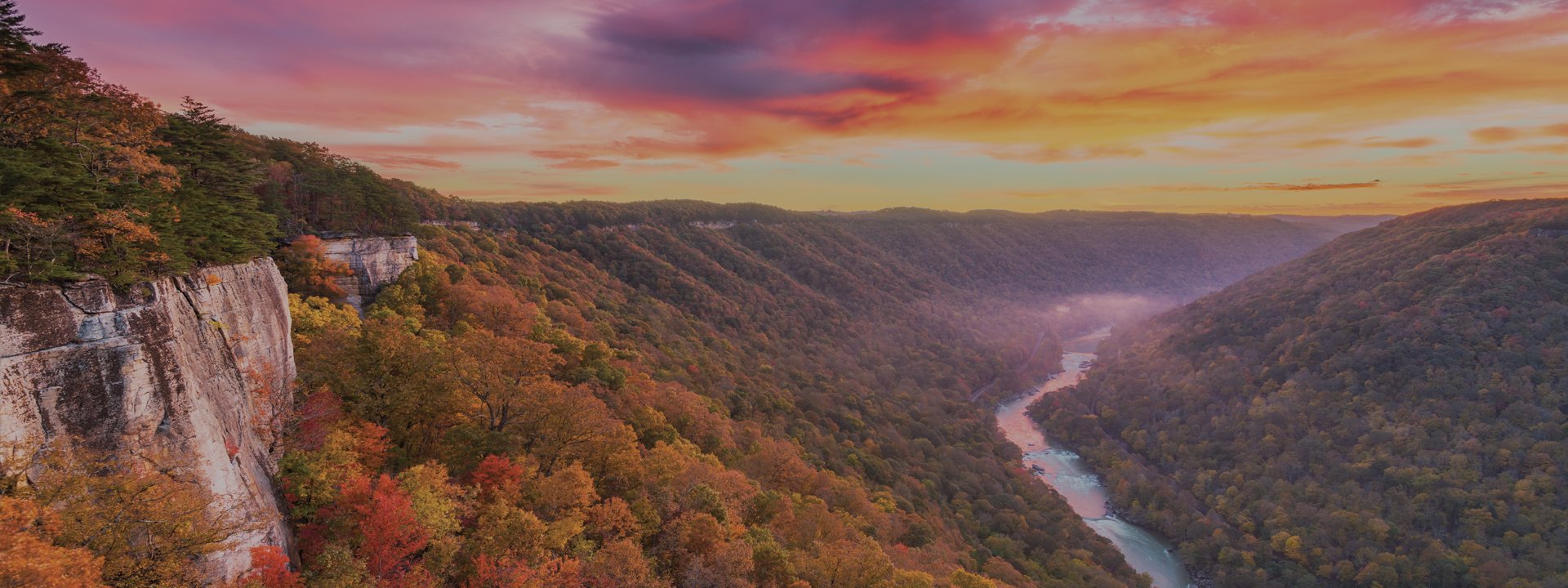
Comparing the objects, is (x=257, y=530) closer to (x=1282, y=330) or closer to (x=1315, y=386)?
(x=1315, y=386)

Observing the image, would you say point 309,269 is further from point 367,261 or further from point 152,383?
point 152,383

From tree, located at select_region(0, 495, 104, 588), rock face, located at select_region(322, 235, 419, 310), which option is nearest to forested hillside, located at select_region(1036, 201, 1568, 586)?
tree, located at select_region(0, 495, 104, 588)

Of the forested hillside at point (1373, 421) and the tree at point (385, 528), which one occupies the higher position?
the tree at point (385, 528)

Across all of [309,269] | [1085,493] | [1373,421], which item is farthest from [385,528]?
[1373,421]

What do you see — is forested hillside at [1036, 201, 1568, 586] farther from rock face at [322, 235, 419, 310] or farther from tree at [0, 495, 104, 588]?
rock face at [322, 235, 419, 310]

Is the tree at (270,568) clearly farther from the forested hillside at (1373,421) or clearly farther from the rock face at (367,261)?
the forested hillside at (1373,421)

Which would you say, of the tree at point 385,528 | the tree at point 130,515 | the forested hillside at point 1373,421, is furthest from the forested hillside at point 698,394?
the forested hillside at point 1373,421
